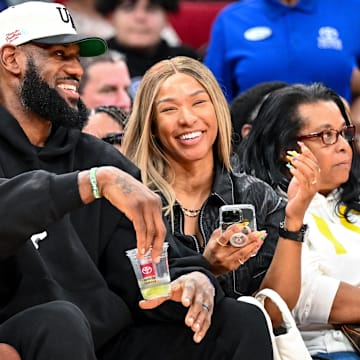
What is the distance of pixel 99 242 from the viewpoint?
3.84 m

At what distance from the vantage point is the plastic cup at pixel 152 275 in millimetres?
3295

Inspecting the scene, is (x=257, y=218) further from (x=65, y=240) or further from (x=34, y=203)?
Answer: (x=34, y=203)

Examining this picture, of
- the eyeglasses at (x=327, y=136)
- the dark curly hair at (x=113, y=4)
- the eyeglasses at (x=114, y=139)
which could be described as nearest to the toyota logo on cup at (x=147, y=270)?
the eyeglasses at (x=327, y=136)

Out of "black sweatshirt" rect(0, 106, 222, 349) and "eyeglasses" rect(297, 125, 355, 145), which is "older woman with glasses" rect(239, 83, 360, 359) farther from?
"black sweatshirt" rect(0, 106, 222, 349)

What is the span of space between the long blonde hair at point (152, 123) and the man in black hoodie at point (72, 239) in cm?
28

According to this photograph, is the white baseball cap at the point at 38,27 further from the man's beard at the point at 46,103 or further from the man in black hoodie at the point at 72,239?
the man's beard at the point at 46,103

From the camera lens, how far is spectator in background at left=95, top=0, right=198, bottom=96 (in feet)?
22.9

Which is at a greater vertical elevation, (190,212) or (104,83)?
(190,212)

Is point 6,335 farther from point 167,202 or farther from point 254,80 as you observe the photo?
point 254,80

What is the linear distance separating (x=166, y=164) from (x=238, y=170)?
1.26ft

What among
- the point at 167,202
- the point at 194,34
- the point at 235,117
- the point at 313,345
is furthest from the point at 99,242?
the point at 194,34

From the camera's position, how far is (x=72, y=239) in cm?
370

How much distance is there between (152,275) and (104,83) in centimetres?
274

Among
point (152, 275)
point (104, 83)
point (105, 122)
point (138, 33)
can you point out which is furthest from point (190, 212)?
point (138, 33)
